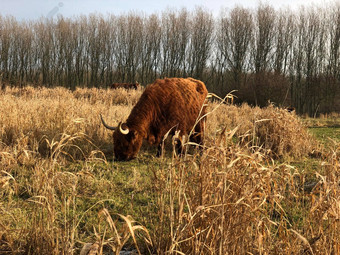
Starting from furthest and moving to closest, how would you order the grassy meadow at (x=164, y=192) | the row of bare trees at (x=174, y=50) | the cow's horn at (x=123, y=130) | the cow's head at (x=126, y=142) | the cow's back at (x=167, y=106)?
the row of bare trees at (x=174, y=50)
the cow's back at (x=167, y=106)
the cow's head at (x=126, y=142)
the cow's horn at (x=123, y=130)
the grassy meadow at (x=164, y=192)

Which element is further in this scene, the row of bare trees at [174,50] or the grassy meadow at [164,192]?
the row of bare trees at [174,50]

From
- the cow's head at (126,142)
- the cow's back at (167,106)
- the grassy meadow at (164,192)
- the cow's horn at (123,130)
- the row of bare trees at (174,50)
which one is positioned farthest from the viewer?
the row of bare trees at (174,50)

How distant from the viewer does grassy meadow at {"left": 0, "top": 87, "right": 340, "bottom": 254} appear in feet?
5.05

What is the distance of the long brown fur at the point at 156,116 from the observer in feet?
16.1

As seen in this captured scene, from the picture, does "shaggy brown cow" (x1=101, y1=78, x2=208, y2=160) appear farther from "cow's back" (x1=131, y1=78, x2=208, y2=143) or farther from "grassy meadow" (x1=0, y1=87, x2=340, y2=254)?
"grassy meadow" (x1=0, y1=87, x2=340, y2=254)

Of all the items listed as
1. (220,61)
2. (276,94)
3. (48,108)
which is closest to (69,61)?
(220,61)

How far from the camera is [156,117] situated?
5.16 metres

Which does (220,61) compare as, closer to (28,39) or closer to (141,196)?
(28,39)

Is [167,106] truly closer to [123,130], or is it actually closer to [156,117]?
[156,117]

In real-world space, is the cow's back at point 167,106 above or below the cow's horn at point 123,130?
above

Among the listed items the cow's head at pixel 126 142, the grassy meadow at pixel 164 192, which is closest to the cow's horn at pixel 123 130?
the cow's head at pixel 126 142

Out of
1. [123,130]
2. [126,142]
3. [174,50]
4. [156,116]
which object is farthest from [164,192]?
[174,50]

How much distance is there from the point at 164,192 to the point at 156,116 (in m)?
3.34

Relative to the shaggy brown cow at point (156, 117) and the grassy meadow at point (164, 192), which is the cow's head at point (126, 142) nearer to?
the shaggy brown cow at point (156, 117)
